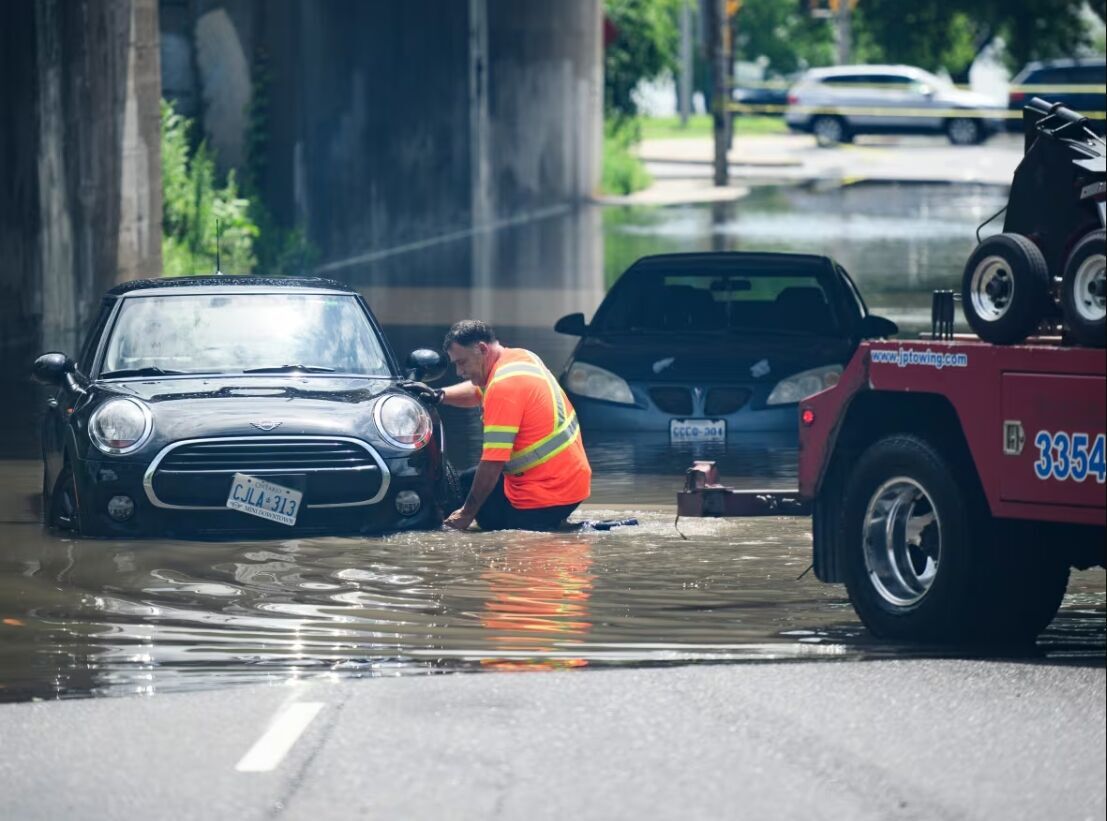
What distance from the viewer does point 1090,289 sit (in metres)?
8.73

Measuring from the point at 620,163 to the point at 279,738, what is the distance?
4527cm

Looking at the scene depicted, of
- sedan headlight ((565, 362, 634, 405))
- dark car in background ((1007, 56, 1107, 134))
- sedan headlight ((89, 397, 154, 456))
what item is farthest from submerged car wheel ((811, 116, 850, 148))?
sedan headlight ((89, 397, 154, 456))

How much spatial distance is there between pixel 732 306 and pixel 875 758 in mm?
8840

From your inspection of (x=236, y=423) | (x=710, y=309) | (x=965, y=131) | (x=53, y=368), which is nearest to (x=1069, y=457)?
(x=236, y=423)

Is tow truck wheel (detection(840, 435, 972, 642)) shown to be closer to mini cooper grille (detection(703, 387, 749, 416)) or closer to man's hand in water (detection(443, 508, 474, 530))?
man's hand in water (detection(443, 508, 474, 530))

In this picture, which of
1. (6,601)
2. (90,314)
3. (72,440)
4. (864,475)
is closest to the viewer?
(864,475)

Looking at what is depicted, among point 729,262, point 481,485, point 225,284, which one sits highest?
point 225,284

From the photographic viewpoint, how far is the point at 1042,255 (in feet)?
30.4

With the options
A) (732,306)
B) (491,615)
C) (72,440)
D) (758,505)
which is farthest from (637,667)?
(732,306)

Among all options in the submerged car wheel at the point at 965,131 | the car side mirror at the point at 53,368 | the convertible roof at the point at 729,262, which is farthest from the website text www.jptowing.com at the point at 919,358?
the submerged car wheel at the point at 965,131

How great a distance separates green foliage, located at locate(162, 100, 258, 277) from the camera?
84.9ft

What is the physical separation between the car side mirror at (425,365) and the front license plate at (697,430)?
95.3 inches

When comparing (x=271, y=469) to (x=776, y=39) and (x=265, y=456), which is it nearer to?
(x=265, y=456)

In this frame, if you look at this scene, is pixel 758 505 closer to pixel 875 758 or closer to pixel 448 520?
pixel 448 520
